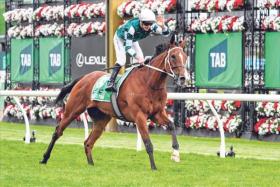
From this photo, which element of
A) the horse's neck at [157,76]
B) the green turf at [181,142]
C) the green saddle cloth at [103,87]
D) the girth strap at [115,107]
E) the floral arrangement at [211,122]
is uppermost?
the horse's neck at [157,76]

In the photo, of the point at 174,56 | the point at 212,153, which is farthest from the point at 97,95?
the point at 212,153

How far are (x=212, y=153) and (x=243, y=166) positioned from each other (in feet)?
8.01

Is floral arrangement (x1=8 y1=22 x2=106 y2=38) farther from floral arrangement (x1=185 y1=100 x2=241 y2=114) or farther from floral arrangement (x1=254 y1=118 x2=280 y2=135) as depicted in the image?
floral arrangement (x1=254 y1=118 x2=280 y2=135)

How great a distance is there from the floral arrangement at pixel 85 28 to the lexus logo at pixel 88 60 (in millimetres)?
456

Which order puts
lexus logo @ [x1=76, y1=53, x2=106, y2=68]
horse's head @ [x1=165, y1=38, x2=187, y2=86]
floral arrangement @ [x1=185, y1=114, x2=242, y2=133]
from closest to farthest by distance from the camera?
horse's head @ [x1=165, y1=38, x2=187, y2=86], floral arrangement @ [x1=185, y1=114, x2=242, y2=133], lexus logo @ [x1=76, y1=53, x2=106, y2=68]

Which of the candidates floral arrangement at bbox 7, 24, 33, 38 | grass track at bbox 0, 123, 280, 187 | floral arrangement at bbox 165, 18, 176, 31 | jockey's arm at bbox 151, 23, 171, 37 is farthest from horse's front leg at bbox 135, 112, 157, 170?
floral arrangement at bbox 7, 24, 33, 38

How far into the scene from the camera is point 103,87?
37.9 feet

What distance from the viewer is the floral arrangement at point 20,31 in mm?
22047

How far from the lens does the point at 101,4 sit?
19969 mm

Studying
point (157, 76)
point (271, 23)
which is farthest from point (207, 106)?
point (157, 76)

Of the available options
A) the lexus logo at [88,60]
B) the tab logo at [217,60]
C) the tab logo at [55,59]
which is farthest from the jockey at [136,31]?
the tab logo at [55,59]

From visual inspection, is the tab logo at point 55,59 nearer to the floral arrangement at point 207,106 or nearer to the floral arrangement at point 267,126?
the floral arrangement at point 207,106

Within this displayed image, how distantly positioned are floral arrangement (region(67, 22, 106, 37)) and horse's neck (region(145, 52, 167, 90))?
8.73m

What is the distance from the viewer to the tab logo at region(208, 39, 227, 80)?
16.9 meters
